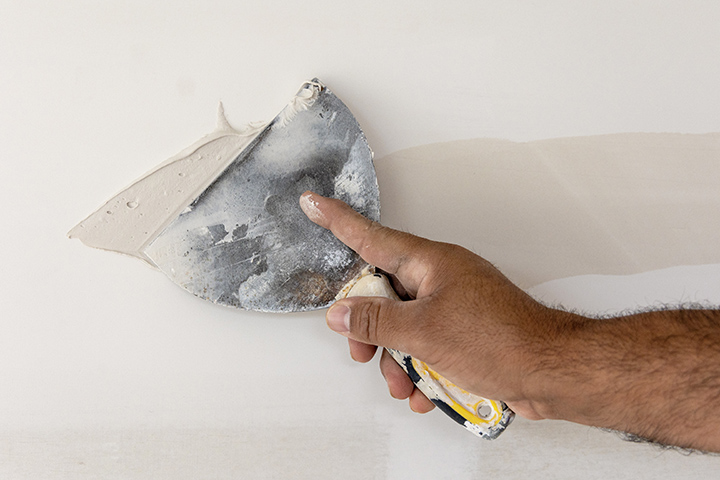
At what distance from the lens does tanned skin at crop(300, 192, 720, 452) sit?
823 millimetres

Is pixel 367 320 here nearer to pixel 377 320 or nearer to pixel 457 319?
pixel 377 320

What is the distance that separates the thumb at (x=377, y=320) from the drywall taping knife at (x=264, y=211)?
125mm

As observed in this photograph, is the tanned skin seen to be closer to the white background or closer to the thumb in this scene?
the thumb

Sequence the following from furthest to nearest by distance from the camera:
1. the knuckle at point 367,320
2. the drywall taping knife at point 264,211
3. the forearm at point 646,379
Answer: the drywall taping knife at point 264,211 < the knuckle at point 367,320 < the forearm at point 646,379

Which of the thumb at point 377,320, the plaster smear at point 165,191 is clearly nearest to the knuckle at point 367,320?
the thumb at point 377,320

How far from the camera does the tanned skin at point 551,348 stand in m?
0.82

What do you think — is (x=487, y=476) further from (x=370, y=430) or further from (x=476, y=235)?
(x=476, y=235)

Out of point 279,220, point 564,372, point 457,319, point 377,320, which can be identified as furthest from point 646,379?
point 279,220

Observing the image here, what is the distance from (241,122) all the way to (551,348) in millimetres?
859

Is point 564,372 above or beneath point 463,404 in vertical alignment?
above

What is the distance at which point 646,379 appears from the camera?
82cm

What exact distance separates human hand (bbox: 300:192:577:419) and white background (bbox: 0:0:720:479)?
0.86ft

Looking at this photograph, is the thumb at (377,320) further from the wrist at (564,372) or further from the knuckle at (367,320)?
the wrist at (564,372)

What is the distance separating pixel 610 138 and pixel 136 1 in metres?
1.24
